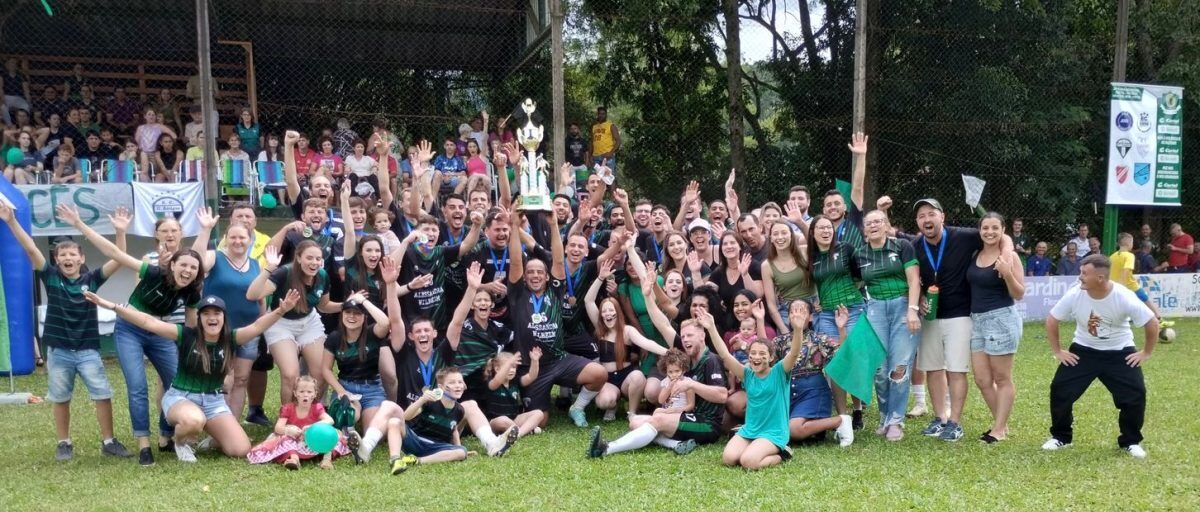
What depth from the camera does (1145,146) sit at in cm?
1416

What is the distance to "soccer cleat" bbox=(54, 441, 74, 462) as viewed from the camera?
249 inches

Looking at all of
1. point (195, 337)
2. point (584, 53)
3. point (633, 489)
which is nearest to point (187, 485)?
point (195, 337)

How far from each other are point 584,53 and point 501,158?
8.16 meters

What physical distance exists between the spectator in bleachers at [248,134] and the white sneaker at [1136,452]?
11.8 m

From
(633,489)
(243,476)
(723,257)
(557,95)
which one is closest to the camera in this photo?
(633,489)

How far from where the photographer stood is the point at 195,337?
6.14 metres

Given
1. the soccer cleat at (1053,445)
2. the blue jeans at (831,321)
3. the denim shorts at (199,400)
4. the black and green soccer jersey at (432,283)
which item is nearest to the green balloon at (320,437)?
the denim shorts at (199,400)

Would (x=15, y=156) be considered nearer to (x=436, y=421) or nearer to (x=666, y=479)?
(x=436, y=421)

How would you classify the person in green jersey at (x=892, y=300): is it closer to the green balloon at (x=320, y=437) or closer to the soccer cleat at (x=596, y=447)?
the soccer cleat at (x=596, y=447)

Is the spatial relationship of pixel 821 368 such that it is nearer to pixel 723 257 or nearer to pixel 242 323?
pixel 723 257

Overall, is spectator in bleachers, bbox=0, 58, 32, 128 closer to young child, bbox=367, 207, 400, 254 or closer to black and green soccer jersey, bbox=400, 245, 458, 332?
young child, bbox=367, 207, 400, 254

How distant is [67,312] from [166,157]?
730 centimetres

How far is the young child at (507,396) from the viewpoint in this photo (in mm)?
6832

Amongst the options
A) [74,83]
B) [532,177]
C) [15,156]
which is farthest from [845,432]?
[74,83]
